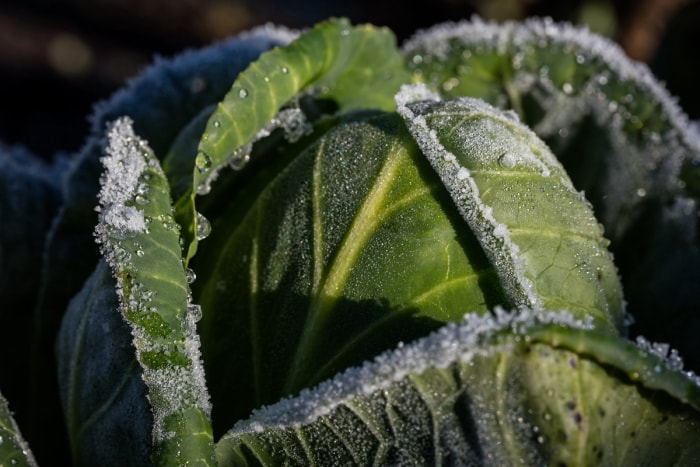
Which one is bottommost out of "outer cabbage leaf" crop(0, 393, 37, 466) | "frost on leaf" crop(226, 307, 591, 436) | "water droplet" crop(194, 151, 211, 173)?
"frost on leaf" crop(226, 307, 591, 436)

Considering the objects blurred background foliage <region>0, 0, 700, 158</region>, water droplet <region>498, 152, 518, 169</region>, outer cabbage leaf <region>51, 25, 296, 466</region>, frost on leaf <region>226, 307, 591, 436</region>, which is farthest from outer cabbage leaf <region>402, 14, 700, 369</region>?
blurred background foliage <region>0, 0, 700, 158</region>

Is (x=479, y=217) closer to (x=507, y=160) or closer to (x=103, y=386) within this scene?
(x=507, y=160)

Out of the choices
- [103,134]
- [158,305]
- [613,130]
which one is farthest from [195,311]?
[613,130]

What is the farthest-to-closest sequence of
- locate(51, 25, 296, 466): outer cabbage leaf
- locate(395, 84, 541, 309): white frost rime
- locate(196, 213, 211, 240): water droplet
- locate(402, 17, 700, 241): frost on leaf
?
1. locate(402, 17, 700, 241): frost on leaf
2. locate(51, 25, 296, 466): outer cabbage leaf
3. locate(196, 213, 211, 240): water droplet
4. locate(395, 84, 541, 309): white frost rime

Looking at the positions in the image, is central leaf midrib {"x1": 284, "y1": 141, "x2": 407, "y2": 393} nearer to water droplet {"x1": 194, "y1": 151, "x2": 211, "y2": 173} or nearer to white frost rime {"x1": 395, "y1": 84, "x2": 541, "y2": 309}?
white frost rime {"x1": 395, "y1": 84, "x2": 541, "y2": 309}

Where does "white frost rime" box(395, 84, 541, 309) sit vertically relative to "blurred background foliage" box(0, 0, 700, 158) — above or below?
below

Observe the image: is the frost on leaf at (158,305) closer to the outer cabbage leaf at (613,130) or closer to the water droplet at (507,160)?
the water droplet at (507,160)
